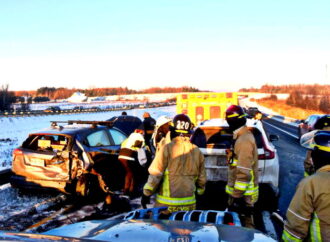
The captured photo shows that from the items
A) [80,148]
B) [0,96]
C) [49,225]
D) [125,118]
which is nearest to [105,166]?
[80,148]

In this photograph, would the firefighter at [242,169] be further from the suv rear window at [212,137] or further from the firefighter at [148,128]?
the firefighter at [148,128]

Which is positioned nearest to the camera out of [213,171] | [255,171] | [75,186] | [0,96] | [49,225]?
[255,171]

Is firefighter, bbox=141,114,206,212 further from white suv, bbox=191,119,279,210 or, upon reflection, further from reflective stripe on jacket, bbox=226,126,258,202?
white suv, bbox=191,119,279,210

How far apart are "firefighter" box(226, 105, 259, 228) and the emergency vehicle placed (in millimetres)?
9576

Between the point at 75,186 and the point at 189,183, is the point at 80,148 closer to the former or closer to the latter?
the point at 75,186

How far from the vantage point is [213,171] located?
21.7 ft

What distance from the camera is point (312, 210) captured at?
2428 millimetres

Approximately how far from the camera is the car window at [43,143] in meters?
7.57

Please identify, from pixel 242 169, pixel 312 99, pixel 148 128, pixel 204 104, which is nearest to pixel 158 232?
pixel 242 169

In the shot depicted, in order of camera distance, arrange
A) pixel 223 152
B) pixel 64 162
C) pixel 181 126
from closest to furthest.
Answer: pixel 181 126, pixel 223 152, pixel 64 162

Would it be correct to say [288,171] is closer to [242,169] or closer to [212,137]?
[212,137]

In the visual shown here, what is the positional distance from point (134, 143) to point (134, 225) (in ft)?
16.2

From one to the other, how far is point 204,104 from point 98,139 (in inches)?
271

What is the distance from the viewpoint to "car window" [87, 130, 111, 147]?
7785 millimetres
